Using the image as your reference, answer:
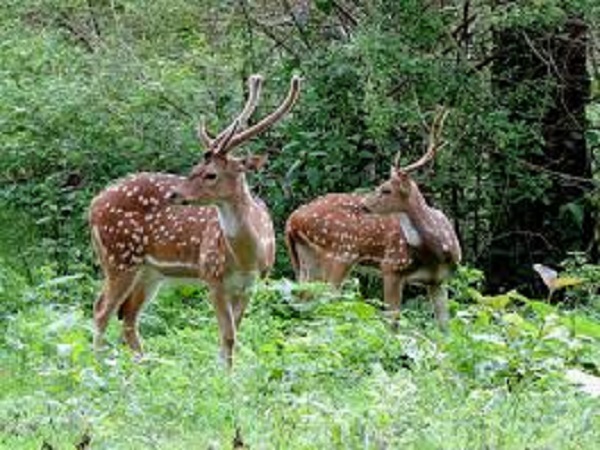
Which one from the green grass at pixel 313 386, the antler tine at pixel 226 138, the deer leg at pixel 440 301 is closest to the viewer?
the green grass at pixel 313 386

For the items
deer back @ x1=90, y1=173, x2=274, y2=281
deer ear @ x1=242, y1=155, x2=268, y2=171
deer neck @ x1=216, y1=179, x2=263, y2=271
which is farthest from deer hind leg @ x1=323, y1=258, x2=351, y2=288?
deer ear @ x1=242, y1=155, x2=268, y2=171

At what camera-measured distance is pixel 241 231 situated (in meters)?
10.0

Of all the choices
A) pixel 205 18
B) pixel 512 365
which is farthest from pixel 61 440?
pixel 205 18

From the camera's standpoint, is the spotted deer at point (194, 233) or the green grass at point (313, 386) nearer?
the green grass at point (313, 386)

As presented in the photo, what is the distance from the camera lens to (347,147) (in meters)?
13.4

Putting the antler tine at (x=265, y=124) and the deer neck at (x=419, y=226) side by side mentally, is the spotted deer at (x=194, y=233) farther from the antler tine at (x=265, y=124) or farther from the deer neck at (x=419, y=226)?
the deer neck at (x=419, y=226)

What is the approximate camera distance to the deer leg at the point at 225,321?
30.3 ft

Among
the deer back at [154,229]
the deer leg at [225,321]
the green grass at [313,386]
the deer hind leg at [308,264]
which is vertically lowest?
the deer hind leg at [308,264]

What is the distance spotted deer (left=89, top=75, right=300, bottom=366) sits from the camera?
32.6 feet

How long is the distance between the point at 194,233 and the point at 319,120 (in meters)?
3.28

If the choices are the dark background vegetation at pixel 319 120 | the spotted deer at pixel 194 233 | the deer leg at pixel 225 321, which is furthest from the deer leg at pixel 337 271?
the deer leg at pixel 225 321

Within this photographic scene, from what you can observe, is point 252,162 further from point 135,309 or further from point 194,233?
point 135,309

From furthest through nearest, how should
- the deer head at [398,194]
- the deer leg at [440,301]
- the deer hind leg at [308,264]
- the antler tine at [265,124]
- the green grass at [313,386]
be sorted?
1. the deer hind leg at [308,264]
2. the deer head at [398,194]
3. the deer leg at [440,301]
4. the antler tine at [265,124]
5. the green grass at [313,386]

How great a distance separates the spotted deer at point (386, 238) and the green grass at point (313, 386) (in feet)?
6.93
